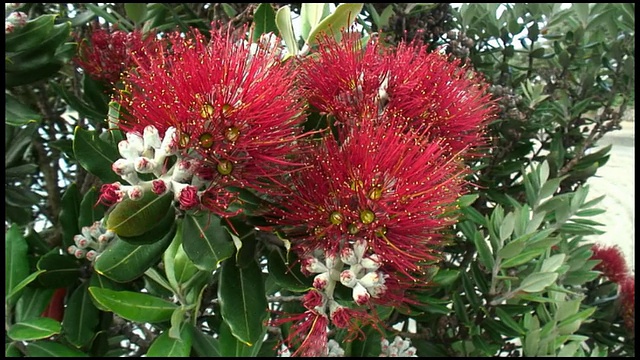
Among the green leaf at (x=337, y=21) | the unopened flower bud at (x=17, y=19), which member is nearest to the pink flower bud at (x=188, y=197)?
the green leaf at (x=337, y=21)

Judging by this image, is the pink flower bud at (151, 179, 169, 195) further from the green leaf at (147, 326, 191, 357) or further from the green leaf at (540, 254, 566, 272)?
the green leaf at (540, 254, 566, 272)

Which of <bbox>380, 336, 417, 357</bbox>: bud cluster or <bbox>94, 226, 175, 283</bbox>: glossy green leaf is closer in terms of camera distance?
<bbox>94, 226, 175, 283</bbox>: glossy green leaf

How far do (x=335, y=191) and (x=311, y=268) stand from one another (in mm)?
93

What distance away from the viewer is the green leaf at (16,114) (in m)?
0.84

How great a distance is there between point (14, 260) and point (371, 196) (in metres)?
0.60

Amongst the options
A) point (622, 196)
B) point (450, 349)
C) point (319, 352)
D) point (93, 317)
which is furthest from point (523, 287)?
point (622, 196)

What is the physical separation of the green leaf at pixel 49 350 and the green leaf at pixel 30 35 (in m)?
0.48

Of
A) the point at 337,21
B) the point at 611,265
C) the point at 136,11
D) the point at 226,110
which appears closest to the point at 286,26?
the point at 337,21

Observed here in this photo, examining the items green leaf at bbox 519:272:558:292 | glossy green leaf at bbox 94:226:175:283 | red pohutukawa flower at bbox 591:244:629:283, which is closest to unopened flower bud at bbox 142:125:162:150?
glossy green leaf at bbox 94:226:175:283

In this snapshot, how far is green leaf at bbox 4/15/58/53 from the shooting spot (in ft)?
2.80

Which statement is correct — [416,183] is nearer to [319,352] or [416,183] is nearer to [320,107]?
[320,107]

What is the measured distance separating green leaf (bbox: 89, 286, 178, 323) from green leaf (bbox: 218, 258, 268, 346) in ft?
0.47

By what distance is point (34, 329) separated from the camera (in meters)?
0.74

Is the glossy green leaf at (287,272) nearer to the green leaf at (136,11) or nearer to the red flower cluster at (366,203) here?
the red flower cluster at (366,203)
